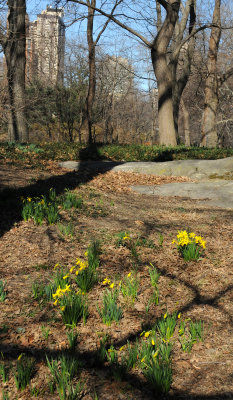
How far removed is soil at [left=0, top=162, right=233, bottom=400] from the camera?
8.22 ft

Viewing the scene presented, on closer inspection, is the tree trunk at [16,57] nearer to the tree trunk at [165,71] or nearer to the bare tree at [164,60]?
the bare tree at [164,60]

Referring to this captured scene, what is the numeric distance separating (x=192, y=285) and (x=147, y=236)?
53.8 inches

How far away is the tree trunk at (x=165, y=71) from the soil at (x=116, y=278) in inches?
314

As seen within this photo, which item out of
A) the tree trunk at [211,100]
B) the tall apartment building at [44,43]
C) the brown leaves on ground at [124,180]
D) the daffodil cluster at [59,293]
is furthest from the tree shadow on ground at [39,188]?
the tree trunk at [211,100]

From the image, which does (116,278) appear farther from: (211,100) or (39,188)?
(211,100)

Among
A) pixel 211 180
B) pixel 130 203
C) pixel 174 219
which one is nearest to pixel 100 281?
pixel 174 219

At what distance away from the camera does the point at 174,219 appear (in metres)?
6.04

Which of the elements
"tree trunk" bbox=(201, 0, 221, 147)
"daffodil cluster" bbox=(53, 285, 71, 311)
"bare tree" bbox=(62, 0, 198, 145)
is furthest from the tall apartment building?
"daffodil cluster" bbox=(53, 285, 71, 311)

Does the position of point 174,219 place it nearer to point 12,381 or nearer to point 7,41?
point 12,381

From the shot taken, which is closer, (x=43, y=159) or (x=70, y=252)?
(x=70, y=252)

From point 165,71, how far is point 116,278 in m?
12.2

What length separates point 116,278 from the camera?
389 cm

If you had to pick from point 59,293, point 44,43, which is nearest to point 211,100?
point 44,43

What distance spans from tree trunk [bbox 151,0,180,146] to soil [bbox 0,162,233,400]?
7964 mm
